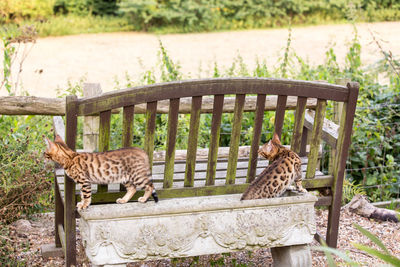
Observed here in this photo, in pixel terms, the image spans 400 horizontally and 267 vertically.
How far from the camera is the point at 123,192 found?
3230 mm

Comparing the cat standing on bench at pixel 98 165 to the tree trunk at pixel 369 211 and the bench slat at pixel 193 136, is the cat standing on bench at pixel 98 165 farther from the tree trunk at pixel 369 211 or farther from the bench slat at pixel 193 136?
the tree trunk at pixel 369 211

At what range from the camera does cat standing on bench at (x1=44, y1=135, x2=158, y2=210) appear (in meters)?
3.06

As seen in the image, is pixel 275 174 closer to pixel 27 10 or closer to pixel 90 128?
Answer: pixel 90 128

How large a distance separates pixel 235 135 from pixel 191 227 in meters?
0.59

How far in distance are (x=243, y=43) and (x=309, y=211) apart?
13149 millimetres

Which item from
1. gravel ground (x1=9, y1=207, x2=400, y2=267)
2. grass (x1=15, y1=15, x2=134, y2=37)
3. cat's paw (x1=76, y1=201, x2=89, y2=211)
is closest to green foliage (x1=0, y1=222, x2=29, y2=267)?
gravel ground (x1=9, y1=207, x2=400, y2=267)

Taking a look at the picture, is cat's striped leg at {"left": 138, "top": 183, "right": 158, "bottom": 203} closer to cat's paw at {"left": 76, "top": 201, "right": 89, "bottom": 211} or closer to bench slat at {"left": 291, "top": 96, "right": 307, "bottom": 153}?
cat's paw at {"left": 76, "top": 201, "right": 89, "bottom": 211}

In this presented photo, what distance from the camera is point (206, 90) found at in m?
3.17

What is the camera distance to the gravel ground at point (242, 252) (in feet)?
13.1

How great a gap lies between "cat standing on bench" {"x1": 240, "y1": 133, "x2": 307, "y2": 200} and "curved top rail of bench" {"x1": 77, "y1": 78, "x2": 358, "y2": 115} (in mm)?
314

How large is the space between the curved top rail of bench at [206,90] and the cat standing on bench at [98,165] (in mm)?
240

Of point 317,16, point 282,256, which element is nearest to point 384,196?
point 282,256

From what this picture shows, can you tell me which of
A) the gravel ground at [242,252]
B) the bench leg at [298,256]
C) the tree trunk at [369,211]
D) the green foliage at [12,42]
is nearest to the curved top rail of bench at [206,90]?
the bench leg at [298,256]

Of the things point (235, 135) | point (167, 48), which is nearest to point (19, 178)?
point (235, 135)
